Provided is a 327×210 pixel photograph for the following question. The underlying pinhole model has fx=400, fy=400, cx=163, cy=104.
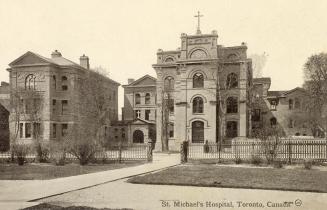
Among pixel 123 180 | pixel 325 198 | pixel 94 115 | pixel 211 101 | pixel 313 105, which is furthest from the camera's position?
pixel 94 115

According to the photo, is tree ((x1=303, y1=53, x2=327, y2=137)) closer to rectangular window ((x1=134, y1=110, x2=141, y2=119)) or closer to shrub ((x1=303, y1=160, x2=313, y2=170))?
shrub ((x1=303, y1=160, x2=313, y2=170))

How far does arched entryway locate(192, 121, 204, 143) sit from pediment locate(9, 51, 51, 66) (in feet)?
58.2

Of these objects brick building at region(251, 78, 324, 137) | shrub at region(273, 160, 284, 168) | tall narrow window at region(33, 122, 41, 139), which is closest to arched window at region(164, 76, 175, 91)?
brick building at region(251, 78, 324, 137)

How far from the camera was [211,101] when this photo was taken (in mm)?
40500

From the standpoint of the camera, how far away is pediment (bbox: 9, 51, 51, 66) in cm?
4425

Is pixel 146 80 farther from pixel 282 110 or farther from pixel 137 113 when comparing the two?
pixel 282 110

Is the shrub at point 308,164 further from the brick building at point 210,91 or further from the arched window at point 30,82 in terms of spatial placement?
the arched window at point 30,82

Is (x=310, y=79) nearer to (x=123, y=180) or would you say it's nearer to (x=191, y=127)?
(x=191, y=127)

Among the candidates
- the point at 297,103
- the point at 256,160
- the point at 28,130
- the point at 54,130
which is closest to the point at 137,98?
the point at 54,130

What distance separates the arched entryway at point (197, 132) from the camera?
40875 mm

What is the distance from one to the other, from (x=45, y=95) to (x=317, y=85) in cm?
2920

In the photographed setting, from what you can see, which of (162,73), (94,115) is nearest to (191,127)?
(162,73)

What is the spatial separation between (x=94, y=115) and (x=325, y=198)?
37416 millimetres

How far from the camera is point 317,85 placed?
41.2 metres
